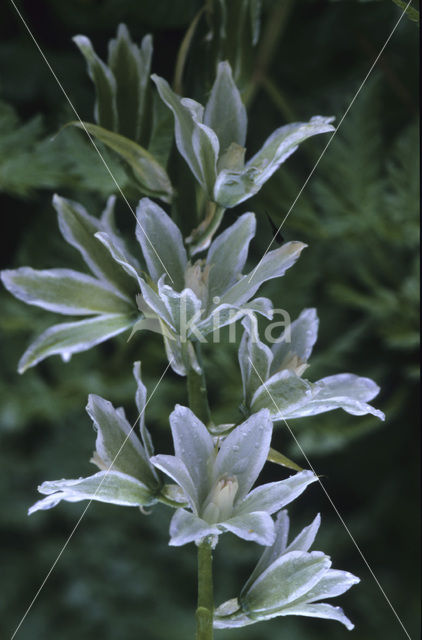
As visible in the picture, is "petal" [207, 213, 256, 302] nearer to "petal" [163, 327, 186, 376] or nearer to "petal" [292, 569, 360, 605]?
"petal" [163, 327, 186, 376]

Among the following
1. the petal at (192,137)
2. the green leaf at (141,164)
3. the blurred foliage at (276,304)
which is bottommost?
the blurred foliage at (276,304)

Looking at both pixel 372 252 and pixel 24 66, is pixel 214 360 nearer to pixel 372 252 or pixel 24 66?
pixel 372 252

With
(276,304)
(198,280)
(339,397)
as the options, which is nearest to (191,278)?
(198,280)

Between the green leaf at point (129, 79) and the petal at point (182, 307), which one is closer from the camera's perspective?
the petal at point (182, 307)

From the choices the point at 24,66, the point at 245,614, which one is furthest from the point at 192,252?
the point at 24,66

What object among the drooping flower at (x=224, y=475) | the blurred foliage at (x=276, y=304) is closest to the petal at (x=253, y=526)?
→ the drooping flower at (x=224, y=475)

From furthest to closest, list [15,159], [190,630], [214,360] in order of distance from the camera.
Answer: [190,630] → [214,360] → [15,159]

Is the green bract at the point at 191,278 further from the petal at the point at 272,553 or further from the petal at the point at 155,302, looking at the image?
the petal at the point at 272,553
